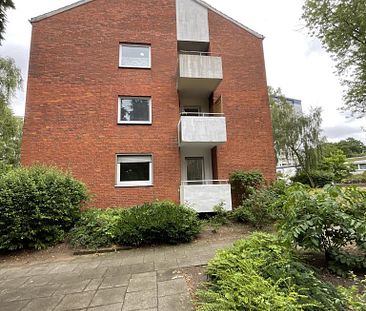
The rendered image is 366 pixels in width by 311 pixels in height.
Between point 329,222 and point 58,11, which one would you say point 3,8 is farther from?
point 329,222

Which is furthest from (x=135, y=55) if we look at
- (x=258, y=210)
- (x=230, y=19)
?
(x=258, y=210)

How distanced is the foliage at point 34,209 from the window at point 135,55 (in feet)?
20.8

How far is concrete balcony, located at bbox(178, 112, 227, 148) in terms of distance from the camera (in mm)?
9070

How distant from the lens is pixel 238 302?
2432 millimetres

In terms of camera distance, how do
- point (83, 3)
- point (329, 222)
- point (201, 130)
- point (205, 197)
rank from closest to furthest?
point (329, 222) < point (205, 197) < point (201, 130) < point (83, 3)

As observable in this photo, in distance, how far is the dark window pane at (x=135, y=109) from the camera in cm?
1021

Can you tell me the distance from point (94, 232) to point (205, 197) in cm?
430

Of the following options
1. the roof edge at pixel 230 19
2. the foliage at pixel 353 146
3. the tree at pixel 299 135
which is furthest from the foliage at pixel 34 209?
the foliage at pixel 353 146

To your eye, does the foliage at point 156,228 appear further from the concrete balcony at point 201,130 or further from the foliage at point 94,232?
the concrete balcony at point 201,130

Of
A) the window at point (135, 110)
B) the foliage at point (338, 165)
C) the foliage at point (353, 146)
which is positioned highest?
the foliage at point (353, 146)

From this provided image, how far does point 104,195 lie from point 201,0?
10.9m

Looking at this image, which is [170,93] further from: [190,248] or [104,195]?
[190,248]

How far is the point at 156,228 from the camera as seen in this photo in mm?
6363

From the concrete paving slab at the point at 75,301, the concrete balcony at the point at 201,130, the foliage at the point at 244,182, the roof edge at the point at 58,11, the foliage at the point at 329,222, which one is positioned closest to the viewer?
the concrete paving slab at the point at 75,301
